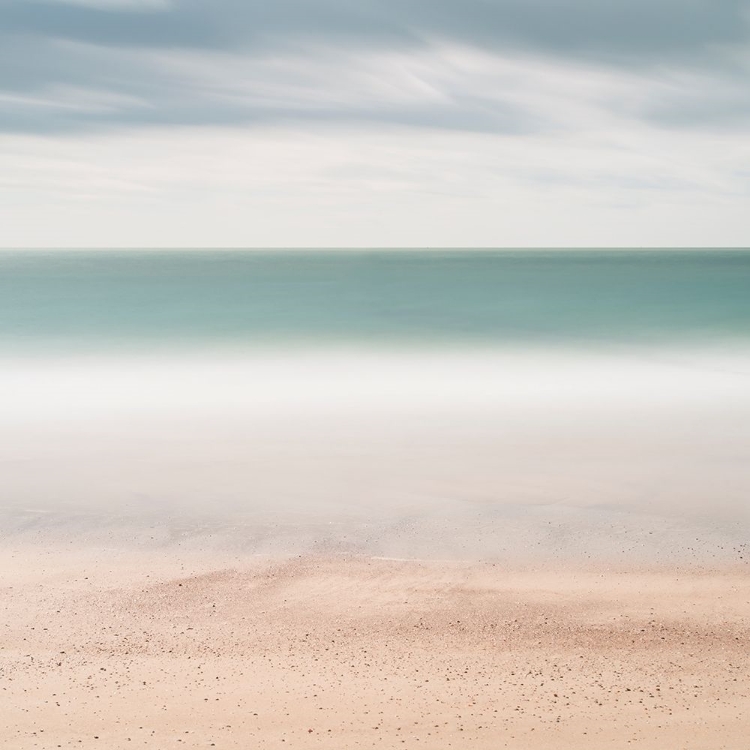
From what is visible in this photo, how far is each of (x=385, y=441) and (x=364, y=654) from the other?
6.75m

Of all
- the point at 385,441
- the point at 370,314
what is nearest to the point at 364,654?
the point at 385,441

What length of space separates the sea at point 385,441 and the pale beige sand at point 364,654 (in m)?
0.70

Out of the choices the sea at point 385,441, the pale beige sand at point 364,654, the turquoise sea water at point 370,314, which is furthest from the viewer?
the turquoise sea water at point 370,314

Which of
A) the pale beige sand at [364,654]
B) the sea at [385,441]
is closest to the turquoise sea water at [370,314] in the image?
the sea at [385,441]

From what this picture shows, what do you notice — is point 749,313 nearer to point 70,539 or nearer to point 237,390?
point 237,390

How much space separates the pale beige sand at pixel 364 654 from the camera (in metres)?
4.82

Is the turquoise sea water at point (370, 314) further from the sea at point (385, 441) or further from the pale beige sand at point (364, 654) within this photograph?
the pale beige sand at point (364, 654)

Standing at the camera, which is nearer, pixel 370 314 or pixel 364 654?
pixel 364 654

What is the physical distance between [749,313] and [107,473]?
32.4m

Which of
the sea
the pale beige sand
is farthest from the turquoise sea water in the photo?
the pale beige sand

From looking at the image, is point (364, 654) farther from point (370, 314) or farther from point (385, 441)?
point (370, 314)

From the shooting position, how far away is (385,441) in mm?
12367

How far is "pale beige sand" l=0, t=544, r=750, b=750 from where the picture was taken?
4.82 m

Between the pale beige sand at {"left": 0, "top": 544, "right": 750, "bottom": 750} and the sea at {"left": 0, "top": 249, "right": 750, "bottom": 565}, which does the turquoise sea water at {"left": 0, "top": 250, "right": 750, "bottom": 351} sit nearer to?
the sea at {"left": 0, "top": 249, "right": 750, "bottom": 565}
